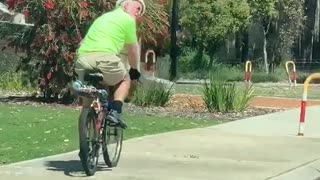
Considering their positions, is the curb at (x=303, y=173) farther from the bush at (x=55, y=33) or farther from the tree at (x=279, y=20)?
the tree at (x=279, y=20)

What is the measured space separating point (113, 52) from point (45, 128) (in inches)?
200

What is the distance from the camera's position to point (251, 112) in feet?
62.8

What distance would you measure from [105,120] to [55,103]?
10.6 metres

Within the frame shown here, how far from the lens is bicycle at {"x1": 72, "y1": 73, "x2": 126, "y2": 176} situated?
28.8ft

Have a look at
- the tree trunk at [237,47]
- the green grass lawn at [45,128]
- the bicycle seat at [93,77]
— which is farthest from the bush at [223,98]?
the tree trunk at [237,47]

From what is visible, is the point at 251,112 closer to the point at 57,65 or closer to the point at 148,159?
→ the point at 57,65

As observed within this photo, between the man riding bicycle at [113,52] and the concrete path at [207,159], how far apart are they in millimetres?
932

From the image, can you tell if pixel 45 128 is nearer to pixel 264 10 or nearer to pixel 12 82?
pixel 12 82

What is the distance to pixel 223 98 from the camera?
18875 millimetres

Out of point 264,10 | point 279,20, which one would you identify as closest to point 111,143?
point 264,10

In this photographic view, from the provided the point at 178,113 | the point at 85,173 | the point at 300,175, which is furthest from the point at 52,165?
the point at 178,113

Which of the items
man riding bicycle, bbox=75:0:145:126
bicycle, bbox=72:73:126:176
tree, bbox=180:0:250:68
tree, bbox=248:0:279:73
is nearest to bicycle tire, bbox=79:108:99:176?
bicycle, bbox=72:73:126:176

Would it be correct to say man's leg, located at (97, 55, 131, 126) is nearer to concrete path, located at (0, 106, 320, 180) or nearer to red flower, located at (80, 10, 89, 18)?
concrete path, located at (0, 106, 320, 180)

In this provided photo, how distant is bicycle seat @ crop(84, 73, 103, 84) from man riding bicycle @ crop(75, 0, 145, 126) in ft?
0.22
